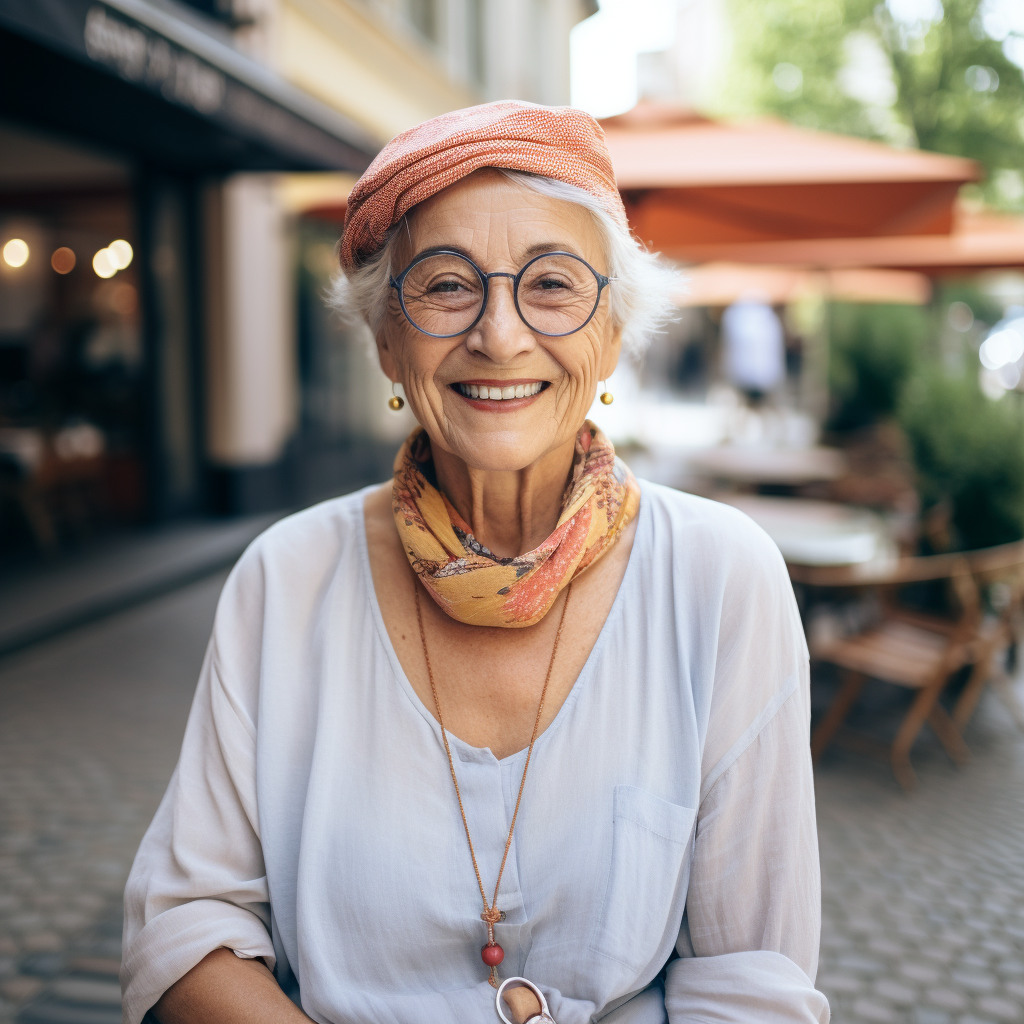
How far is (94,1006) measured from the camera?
247 cm

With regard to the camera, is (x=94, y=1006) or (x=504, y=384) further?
(x=94, y=1006)

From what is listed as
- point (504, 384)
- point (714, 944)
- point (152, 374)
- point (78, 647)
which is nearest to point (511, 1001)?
point (714, 944)

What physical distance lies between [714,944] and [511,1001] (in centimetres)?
30

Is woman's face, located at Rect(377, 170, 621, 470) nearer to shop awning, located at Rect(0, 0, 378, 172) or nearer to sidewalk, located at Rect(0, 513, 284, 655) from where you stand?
shop awning, located at Rect(0, 0, 378, 172)

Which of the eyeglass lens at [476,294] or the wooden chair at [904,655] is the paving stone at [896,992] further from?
the eyeglass lens at [476,294]

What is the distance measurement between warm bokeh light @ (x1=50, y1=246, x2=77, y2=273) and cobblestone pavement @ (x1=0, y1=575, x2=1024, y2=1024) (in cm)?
596

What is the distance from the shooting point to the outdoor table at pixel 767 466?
6.52m

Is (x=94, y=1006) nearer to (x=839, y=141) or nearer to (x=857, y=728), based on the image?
(x=857, y=728)

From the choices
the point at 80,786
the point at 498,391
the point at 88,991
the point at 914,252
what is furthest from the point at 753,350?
the point at 498,391

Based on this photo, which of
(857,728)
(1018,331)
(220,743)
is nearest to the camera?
(220,743)

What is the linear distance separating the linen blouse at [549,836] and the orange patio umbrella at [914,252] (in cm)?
619

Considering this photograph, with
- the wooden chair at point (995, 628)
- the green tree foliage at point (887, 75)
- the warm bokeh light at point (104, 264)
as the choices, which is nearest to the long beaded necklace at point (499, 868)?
the wooden chair at point (995, 628)

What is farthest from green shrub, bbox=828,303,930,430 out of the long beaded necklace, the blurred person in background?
the long beaded necklace

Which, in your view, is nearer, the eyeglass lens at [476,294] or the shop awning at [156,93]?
the eyeglass lens at [476,294]
